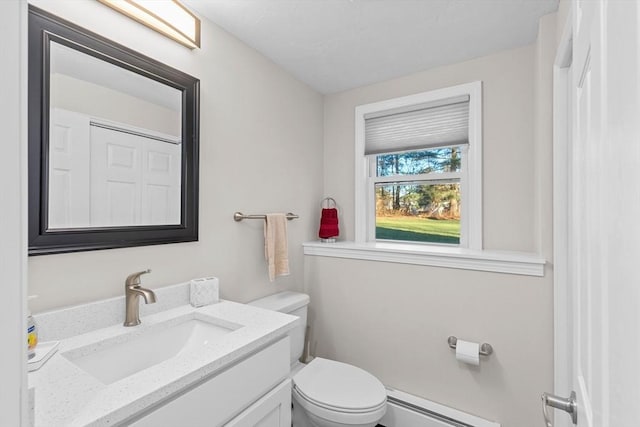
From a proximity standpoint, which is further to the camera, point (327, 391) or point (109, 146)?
point (327, 391)

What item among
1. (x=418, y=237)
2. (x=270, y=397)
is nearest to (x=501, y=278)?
(x=418, y=237)

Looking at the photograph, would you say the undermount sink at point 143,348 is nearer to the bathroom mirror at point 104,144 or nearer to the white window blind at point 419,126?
the bathroom mirror at point 104,144

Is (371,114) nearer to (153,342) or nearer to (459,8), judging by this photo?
(459,8)

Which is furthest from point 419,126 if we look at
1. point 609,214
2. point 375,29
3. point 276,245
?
point 609,214

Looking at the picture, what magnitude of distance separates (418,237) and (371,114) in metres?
1.01

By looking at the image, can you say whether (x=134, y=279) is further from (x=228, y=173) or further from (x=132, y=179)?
(x=228, y=173)

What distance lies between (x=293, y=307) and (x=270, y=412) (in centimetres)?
74

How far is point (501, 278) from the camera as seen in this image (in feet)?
5.37

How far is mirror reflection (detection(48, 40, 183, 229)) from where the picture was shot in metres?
1.06

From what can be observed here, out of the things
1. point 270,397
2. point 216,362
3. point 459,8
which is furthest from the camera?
point 459,8

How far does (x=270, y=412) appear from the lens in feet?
3.68

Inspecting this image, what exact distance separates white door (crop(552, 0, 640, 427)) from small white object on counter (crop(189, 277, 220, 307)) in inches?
52.3

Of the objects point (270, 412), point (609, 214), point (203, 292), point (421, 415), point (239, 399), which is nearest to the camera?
point (609, 214)

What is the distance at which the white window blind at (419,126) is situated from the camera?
206cm
